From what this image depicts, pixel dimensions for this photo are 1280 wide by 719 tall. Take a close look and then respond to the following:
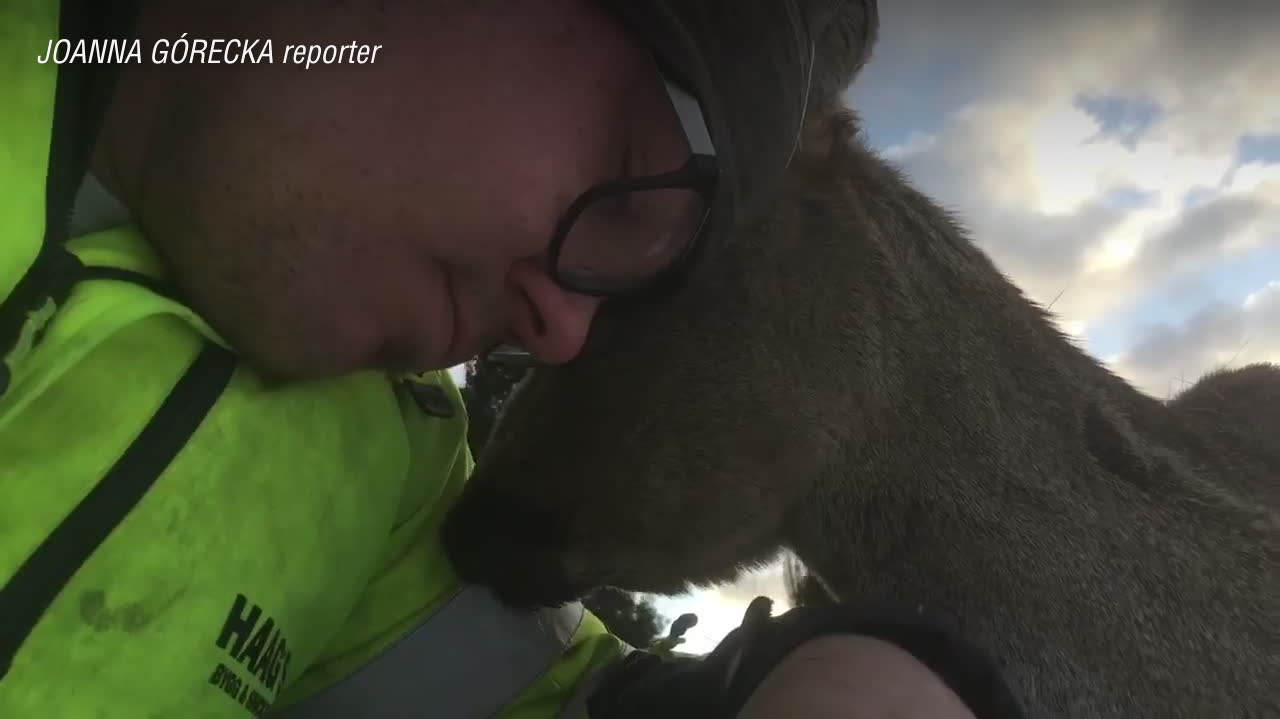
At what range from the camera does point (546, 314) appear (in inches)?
46.6

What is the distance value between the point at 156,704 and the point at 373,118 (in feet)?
2.23

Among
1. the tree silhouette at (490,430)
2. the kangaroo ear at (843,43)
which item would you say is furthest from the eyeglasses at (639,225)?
the tree silhouette at (490,430)

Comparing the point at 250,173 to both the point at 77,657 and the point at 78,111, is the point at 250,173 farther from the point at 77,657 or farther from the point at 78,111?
the point at 77,657

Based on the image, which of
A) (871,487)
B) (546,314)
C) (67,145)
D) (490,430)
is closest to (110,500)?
(67,145)

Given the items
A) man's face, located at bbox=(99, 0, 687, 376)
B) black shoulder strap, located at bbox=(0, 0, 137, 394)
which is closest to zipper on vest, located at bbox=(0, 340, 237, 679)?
man's face, located at bbox=(99, 0, 687, 376)

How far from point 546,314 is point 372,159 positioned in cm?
30

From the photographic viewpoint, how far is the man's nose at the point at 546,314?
114cm

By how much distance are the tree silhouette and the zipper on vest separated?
0.68 meters

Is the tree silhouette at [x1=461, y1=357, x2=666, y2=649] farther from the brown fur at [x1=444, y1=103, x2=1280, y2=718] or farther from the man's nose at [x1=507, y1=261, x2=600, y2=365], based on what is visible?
the man's nose at [x1=507, y1=261, x2=600, y2=365]

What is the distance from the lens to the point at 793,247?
1526mm

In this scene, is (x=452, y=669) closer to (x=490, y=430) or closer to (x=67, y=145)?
(x=490, y=430)

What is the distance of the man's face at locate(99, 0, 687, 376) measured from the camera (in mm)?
977

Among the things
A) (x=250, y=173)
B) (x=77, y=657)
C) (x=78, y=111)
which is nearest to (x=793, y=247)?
(x=250, y=173)

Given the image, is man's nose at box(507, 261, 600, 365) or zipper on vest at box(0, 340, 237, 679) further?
man's nose at box(507, 261, 600, 365)
